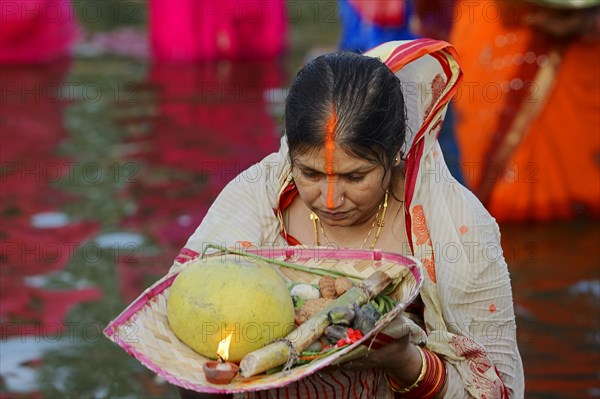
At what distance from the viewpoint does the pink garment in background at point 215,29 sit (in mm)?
9945

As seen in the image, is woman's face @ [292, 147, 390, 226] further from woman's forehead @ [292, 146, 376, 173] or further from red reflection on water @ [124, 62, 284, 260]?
red reflection on water @ [124, 62, 284, 260]

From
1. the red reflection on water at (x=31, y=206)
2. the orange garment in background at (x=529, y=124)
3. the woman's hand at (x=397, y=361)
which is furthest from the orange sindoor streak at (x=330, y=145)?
the orange garment in background at (x=529, y=124)

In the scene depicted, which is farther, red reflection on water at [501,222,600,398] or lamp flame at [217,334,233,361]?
red reflection on water at [501,222,600,398]

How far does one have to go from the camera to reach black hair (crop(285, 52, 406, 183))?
2.38 m

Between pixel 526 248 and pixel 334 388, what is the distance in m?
3.54

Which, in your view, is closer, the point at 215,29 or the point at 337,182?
the point at 337,182

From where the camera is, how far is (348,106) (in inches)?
94.0

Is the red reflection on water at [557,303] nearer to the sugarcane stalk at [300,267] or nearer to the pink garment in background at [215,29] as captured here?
the sugarcane stalk at [300,267]

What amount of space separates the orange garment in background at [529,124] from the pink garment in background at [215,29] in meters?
4.13

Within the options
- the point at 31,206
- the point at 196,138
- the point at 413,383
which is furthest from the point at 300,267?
the point at 196,138

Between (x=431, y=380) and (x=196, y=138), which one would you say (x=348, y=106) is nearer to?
(x=431, y=380)

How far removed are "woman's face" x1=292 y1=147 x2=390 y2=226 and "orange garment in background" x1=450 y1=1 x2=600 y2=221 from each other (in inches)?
143

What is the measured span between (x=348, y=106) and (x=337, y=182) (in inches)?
6.8

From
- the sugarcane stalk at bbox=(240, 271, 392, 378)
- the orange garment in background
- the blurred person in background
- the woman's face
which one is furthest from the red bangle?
the blurred person in background
